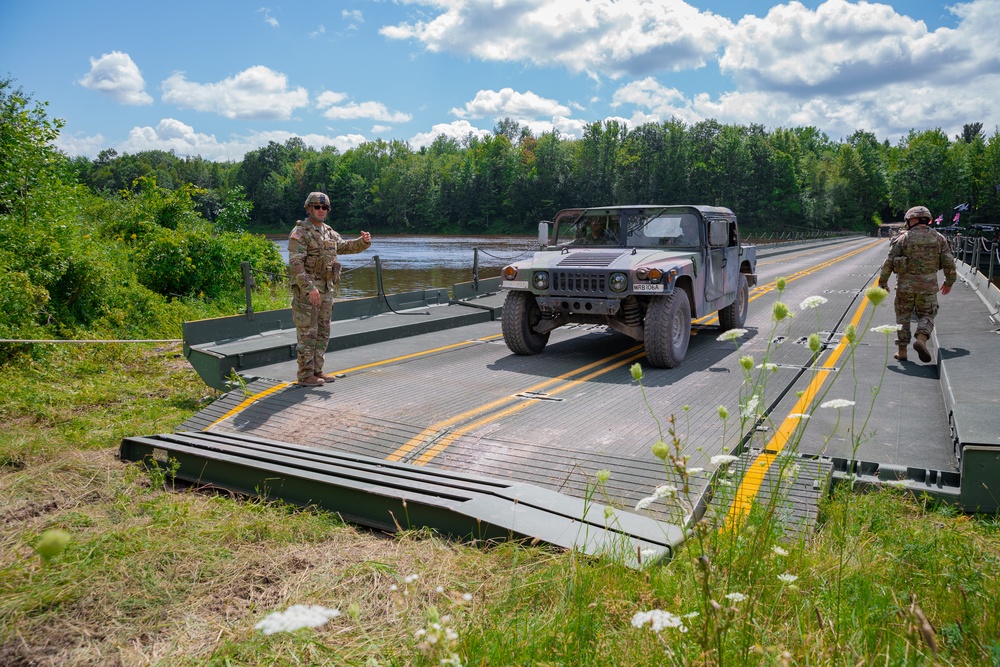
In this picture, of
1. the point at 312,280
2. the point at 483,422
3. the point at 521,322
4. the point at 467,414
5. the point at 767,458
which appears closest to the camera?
the point at 767,458

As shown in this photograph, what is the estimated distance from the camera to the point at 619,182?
10275cm

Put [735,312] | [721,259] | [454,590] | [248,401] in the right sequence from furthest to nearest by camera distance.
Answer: [735,312] → [721,259] → [248,401] → [454,590]

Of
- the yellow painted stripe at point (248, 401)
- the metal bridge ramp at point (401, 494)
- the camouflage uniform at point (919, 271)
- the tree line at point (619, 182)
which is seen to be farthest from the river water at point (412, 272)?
the tree line at point (619, 182)

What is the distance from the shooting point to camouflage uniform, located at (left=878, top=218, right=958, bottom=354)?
26.2 ft

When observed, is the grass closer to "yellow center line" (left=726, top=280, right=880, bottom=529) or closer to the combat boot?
"yellow center line" (left=726, top=280, right=880, bottom=529)

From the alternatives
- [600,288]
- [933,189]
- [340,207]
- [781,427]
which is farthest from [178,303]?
[933,189]

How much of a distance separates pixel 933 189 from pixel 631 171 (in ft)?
167

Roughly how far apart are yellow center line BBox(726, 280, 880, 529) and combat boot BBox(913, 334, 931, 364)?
2.84ft

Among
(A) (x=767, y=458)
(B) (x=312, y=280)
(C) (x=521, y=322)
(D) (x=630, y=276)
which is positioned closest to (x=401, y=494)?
(A) (x=767, y=458)

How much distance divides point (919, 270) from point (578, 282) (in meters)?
3.80

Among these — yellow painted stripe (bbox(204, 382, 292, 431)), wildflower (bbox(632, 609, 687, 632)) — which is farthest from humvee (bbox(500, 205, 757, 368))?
wildflower (bbox(632, 609, 687, 632))

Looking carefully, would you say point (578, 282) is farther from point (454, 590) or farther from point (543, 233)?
point (454, 590)

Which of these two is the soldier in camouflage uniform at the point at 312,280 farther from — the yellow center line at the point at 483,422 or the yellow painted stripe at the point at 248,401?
the yellow center line at the point at 483,422

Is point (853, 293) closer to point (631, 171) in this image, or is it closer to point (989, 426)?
point (989, 426)
